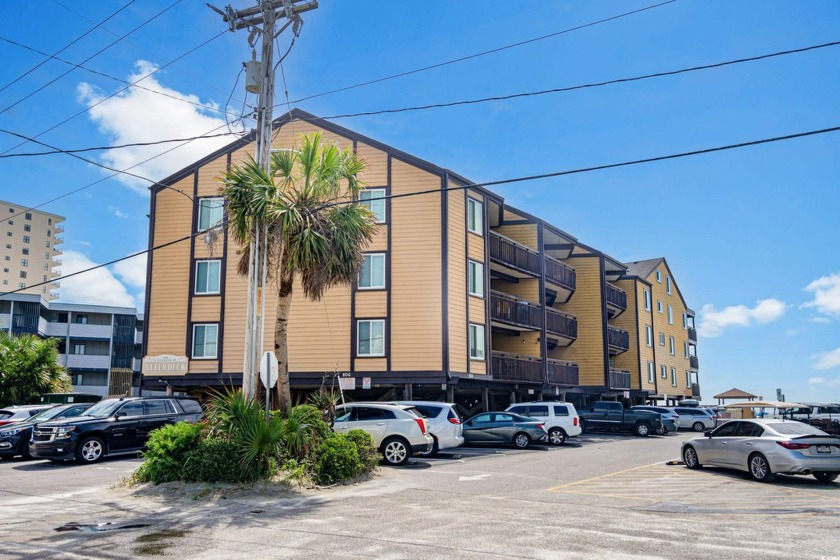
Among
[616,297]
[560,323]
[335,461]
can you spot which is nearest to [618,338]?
[616,297]

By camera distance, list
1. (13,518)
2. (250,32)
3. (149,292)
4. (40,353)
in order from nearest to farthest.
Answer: (13,518), (250,32), (149,292), (40,353)

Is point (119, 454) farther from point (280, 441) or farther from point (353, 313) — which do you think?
point (353, 313)

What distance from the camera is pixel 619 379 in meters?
45.1

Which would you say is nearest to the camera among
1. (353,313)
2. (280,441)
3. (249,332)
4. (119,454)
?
(280,441)

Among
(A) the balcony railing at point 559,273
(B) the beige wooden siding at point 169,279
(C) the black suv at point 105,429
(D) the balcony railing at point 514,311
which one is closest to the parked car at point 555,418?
(D) the balcony railing at point 514,311

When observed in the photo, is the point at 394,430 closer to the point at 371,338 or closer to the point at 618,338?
the point at 371,338

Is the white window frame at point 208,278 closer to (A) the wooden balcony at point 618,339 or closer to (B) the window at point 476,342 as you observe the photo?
(B) the window at point 476,342

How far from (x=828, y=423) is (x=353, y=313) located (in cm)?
2274

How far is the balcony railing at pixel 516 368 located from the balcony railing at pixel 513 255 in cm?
427

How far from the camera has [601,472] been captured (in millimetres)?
18188

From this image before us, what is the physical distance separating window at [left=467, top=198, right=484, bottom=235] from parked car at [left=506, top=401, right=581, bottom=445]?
305 inches

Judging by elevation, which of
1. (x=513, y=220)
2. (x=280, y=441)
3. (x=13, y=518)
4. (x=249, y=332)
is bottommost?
(x=13, y=518)

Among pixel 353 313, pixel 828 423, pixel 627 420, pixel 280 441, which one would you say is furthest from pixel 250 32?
pixel 828 423

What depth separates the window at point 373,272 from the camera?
29312mm
